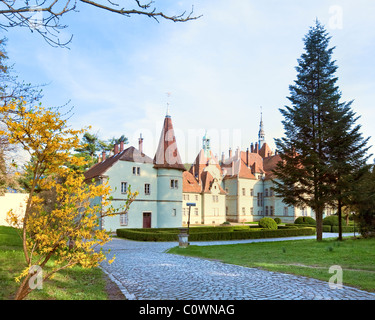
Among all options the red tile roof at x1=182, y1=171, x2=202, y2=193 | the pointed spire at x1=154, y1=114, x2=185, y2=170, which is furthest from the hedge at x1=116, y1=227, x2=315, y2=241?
the red tile roof at x1=182, y1=171, x2=202, y2=193

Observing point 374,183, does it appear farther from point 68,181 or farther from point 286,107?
point 68,181

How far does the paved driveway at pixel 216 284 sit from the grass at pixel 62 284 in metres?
0.57

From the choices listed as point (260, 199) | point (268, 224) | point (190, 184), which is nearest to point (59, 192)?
point (268, 224)

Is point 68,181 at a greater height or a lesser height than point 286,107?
lesser

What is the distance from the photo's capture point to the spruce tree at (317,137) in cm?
2042

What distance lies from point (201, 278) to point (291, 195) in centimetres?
1501

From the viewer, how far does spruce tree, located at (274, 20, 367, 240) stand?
804 inches

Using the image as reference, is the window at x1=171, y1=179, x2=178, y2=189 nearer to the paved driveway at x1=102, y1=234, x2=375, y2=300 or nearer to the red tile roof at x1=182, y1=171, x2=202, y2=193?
the red tile roof at x1=182, y1=171, x2=202, y2=193

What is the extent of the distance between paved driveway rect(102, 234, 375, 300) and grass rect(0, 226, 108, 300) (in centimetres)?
57

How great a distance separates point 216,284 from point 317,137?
1603cm

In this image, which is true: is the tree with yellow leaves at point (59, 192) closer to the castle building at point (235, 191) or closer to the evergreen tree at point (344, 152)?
the evergreen tree at point (344, 152)

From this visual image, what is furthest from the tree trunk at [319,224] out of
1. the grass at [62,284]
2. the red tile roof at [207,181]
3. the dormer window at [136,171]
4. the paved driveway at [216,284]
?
the red tile roof at [207,181]
